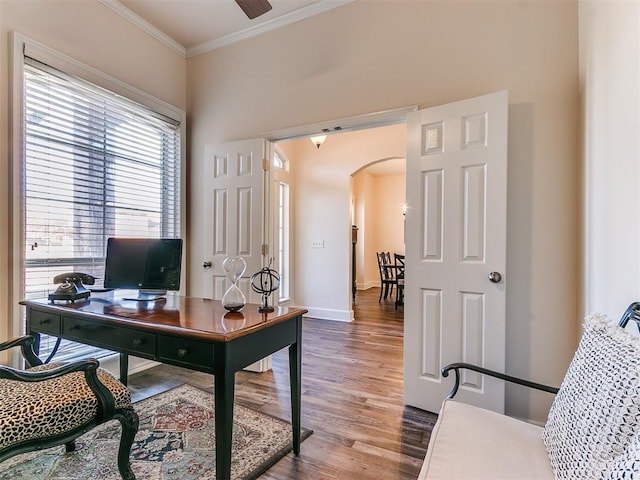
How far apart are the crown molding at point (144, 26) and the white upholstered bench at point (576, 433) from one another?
3.72 metres

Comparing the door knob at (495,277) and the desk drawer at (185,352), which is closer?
the desk drawer at (185,352)

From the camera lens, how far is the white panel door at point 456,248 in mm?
2041

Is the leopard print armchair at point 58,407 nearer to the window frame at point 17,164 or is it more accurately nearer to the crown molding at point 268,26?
the window frame at point 17,164

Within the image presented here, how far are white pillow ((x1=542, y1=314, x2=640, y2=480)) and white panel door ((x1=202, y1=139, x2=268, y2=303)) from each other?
232 cm

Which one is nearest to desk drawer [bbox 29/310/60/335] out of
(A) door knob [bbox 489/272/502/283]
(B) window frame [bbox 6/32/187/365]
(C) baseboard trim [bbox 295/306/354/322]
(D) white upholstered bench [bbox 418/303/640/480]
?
(B) window frame [bbox 6/32/187/365]

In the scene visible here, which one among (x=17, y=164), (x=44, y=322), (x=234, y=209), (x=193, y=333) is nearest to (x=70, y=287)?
(x=44, y=322)

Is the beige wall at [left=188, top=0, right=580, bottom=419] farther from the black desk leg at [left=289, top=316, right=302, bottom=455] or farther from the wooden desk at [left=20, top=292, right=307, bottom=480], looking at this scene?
the wooden desk at [left=20, top=292, right=307, bottom=480]

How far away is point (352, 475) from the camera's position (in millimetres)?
1632

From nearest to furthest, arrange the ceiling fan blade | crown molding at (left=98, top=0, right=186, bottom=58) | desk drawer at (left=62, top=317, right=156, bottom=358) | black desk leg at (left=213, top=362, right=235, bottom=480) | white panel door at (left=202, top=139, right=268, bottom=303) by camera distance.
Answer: black desk leg at (left=213, top=362, right=235, bottom=480) < desk drawer at (left=62, top=317, right=156, bottom=358) < the ceiling fan blade < crown molding at (left=98, top=0, right=186, bottom=58) < white panel door at (left=202, top=139, right=268, bottom=303)

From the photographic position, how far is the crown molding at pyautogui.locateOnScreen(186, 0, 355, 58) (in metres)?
2.70

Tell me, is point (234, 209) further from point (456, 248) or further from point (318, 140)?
point (318, 140)

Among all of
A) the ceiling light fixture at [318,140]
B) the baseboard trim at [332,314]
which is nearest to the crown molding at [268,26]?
the ceiling light fixture at [318,140]

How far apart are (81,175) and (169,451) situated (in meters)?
2.10

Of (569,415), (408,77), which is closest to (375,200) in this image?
(408,77)
